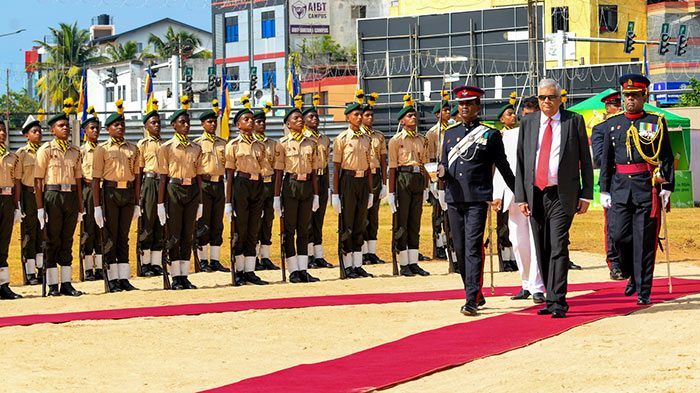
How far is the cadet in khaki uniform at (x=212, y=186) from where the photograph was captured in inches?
630

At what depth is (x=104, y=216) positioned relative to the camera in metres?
14.1

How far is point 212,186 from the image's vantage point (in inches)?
638

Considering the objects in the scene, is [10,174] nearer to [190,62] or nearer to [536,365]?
[536,365]

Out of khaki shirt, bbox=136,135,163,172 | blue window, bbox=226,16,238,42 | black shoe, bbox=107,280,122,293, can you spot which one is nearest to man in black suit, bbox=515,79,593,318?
black shoe, bbox=107,280,122,293

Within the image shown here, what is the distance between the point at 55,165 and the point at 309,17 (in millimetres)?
58761

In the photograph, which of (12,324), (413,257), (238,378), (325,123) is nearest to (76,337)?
(12,324)

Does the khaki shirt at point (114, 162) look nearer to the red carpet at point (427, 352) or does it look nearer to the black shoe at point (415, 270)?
the black shoe at point (415, 270)

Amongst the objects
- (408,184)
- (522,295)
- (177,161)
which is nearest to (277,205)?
(177,161)

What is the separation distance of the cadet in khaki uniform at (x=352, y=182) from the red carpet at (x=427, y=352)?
446 centimetres

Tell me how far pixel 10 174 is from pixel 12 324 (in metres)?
3.39

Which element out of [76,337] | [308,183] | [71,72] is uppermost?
[71,72]

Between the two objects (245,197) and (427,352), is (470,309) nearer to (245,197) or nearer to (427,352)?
(427,352)

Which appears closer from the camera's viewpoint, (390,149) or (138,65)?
(390,149)

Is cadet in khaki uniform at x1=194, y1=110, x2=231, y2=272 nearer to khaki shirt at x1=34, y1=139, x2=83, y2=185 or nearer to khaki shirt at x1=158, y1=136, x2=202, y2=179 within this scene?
khaki shirt at x1=158, y1=136, x2=202, y2=179
